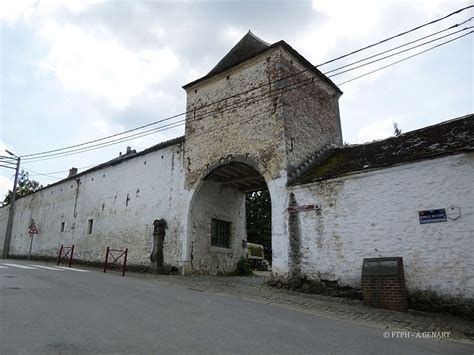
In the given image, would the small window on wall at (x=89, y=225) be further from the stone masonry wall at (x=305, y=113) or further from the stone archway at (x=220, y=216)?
the stone masonry wall at (x=305, y=113)

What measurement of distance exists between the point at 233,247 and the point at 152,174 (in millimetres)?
5039

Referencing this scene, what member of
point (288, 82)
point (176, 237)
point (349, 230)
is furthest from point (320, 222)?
point (176, 237)

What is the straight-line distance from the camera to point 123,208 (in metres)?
17.3

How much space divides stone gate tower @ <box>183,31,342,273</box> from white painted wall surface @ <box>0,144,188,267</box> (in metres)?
1.00

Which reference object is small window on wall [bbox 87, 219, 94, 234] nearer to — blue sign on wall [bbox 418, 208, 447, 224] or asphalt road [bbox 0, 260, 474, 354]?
asphalt road [bbox 0, 260, 474, 354]

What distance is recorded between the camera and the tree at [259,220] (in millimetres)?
31219

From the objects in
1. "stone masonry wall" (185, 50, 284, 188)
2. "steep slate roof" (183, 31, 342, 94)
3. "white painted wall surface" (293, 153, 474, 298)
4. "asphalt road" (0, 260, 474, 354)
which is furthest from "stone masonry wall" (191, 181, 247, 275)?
"asphalt road" (0, 260, 474, 354)

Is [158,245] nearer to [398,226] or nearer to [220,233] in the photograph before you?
[220,233]

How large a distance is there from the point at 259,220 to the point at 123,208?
16312 millimetres

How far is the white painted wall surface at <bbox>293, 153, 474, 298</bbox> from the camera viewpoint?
25.9 feet

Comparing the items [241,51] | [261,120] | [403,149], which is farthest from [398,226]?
[241,51]

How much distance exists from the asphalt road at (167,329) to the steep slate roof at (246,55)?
9733 millimetres

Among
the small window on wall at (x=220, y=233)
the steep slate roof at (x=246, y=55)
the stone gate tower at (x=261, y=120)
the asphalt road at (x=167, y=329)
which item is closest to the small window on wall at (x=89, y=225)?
the small window on wall at (x=220, y=233)

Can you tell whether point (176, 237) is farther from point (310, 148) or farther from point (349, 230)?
point (349, 230)
